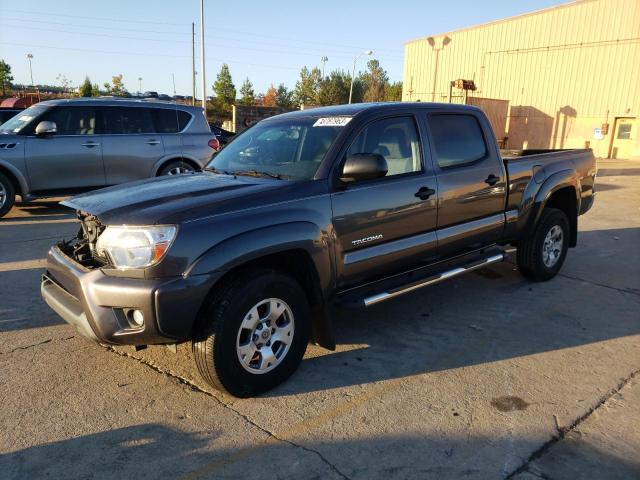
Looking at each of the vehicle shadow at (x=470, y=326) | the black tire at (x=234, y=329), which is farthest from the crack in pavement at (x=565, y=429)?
the black tire at (x=234, y=329)

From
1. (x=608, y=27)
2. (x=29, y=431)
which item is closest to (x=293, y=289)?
(x=29, y=431)

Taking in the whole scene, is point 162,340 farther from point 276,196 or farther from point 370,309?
point 370,309

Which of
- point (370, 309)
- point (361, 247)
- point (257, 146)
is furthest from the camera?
point (370, 309)

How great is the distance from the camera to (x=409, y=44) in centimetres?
3559

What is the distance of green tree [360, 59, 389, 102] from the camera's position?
64.0 m

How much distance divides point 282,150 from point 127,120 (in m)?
6.21

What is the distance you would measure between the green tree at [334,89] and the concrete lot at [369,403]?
58.4 m

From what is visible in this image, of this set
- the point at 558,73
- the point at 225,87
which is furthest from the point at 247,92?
the point at 558,73

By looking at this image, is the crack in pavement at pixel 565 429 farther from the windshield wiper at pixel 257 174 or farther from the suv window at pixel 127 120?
the suv window at pixel 127 120

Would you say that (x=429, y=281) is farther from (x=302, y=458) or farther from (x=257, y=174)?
(x=302, y=458)

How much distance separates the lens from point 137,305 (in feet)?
9.25

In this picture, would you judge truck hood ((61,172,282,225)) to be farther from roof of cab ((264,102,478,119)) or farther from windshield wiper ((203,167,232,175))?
roof of cab ((264,102,478,119))

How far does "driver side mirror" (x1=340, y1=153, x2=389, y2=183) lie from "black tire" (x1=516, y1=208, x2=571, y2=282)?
2.64m

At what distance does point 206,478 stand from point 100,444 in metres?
0.68
